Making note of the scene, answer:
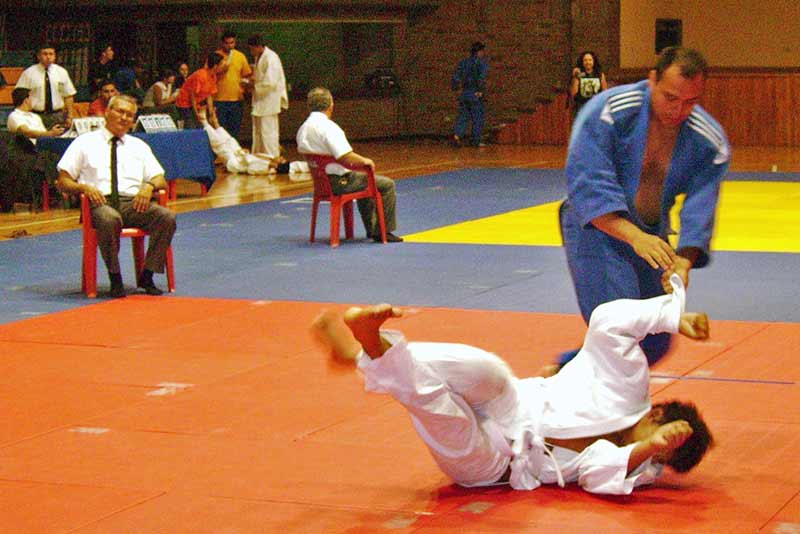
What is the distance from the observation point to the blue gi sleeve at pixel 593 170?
15.2ft

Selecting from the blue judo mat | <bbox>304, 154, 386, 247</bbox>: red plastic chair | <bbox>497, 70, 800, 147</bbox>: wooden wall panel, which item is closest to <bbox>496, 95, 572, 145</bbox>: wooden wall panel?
<bbox>497, 70, 800, 147</bbox>: wooden wall panel

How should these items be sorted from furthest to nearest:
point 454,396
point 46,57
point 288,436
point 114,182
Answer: point 46,57 < point 114,182 < point 288,436 < point 454,396

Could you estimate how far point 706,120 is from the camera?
4789 mm

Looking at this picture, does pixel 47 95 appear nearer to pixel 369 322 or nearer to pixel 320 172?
pixel 320 172

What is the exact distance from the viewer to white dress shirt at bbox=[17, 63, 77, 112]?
1491 cm

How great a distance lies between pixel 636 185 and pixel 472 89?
59.0 ft

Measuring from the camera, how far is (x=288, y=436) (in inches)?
209

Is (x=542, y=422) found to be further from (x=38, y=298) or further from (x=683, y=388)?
(x=38, y=298)

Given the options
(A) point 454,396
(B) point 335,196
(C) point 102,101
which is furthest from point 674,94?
(C) point 102,101

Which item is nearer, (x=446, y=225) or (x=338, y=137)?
(x=338, y=137)

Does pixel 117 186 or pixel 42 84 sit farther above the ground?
pixel 42 84

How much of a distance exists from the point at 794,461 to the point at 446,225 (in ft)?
25.5

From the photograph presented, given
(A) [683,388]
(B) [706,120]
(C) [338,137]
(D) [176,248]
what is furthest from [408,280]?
(B) [706,120]

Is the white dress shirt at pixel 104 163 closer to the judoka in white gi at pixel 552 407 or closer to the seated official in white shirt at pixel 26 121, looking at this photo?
the seated official in white shirt at pixel 26 121
